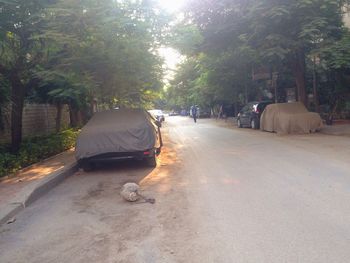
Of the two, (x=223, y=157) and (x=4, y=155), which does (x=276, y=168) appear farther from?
(x=4, y=155)

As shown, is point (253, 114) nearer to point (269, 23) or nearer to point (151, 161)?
point (269, 23)

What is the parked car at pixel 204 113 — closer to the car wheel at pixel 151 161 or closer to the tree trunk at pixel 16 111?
the tree trunk at pixel 16 111

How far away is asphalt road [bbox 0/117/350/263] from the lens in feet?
15.5

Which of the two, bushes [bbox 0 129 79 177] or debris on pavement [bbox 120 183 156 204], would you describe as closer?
debris on pavement [bbox 120 183 156 204]

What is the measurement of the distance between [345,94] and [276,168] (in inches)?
686

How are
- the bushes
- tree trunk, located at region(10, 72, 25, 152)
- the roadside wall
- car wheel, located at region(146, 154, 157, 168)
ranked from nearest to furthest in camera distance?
the bushes
car wheel, located at region(146, 154, 157, 168)
tree trunk, located at region(10, 72, 25, 152)
the roadside wall

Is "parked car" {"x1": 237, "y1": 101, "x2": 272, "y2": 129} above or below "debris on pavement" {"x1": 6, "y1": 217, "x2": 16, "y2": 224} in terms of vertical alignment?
above

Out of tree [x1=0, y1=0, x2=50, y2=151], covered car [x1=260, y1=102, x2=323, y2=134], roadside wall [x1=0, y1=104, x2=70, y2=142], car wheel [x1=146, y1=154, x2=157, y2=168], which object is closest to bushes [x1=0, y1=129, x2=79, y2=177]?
tree [x1=0, y1=0, x2=50, y2=151]

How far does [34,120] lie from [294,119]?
11974mm

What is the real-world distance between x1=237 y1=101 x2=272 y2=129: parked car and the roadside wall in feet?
39.0

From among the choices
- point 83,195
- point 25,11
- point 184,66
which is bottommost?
point 83,195

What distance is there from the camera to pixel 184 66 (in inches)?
2226

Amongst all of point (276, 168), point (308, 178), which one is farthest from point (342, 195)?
point (276, 168)

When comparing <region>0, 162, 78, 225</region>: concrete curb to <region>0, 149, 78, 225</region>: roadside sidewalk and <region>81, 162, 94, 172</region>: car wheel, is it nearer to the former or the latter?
<region>0, 149, 78, 225</region>: roadside sidewalk
